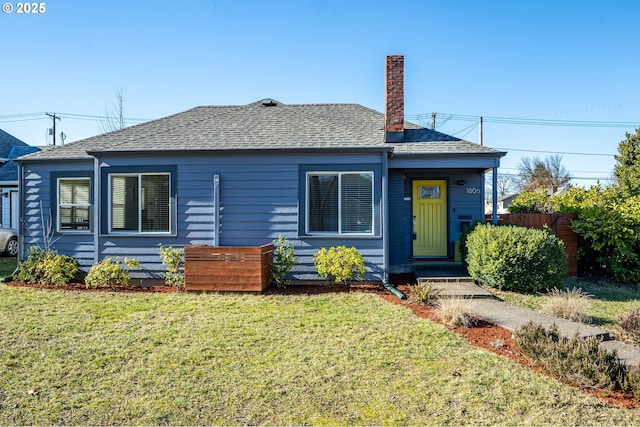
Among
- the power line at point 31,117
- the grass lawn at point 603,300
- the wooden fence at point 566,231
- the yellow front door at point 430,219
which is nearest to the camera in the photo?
the grass lawn at point 603,300

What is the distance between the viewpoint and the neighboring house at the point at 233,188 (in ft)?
25.3

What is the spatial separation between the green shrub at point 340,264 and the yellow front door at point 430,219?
2.88 m

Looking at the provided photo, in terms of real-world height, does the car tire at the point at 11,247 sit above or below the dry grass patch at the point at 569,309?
above

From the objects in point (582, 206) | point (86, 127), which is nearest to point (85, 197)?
point (582, 206)

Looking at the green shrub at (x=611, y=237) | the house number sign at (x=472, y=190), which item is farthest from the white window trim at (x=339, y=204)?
the green shrub at (x=611, y=237)

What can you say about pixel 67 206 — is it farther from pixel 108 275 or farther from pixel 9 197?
pixel 9 197

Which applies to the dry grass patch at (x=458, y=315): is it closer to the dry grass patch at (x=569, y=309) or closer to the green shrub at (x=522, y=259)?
the dry grass patch at (x=569, y=309)

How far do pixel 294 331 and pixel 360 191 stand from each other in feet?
12.1

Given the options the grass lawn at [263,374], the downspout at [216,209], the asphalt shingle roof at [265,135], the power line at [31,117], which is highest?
the power line at [31,117]

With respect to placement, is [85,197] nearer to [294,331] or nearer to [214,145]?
[214,145]

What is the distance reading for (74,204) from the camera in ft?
28.5

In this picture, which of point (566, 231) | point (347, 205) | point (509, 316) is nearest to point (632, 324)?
point (509, 316)

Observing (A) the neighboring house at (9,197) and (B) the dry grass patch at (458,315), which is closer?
(B) the dry grass patch at (458,315)

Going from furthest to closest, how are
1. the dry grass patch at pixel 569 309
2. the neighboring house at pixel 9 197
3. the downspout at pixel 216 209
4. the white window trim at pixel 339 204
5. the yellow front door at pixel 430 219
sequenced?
the neighboring house at pixel 9 197 → the yellow front door at pixel 430 219 → the downspout at pixel 216 209 → the white window trim at pixel 339 204 → the dry grass patch at pixel 569 309
